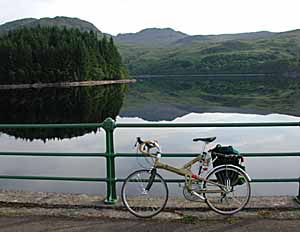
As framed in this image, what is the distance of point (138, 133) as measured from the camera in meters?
23.0

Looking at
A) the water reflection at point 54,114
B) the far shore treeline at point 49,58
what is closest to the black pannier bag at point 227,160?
the water reflection at point 54,114

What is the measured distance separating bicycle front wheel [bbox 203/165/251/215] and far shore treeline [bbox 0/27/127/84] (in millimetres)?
78012

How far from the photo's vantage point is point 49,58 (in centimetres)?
8475

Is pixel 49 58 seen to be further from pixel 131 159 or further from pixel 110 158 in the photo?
pixel 110 158

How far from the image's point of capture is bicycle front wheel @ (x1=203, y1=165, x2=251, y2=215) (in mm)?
5695

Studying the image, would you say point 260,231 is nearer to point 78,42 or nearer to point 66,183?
point 66,183

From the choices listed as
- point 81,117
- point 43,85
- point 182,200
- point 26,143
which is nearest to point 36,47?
point 43,85

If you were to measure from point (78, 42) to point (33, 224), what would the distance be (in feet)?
296

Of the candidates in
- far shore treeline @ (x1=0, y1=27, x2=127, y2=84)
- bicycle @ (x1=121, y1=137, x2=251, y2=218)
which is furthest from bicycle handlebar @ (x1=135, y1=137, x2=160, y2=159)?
far shore treeline @ (x1=0, y1=27, x2=127, y2=84)

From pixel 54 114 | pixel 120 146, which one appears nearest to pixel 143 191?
pixel 120 146

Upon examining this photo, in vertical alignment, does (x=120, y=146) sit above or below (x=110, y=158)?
below

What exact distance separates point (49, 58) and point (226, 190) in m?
83.1

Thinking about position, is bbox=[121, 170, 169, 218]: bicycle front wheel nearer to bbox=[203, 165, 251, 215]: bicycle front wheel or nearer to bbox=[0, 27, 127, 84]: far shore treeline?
bbox=[203, 165, 251, 215]: bicycle front wheel

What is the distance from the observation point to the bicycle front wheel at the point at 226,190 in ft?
18.7
